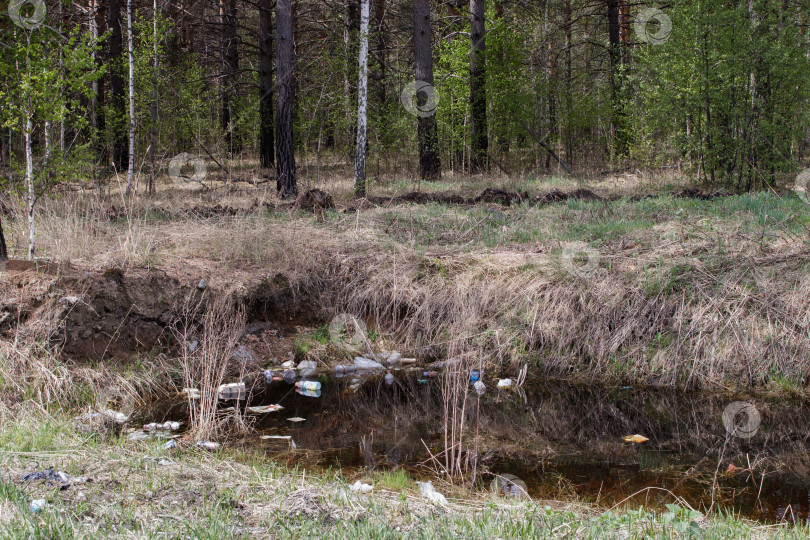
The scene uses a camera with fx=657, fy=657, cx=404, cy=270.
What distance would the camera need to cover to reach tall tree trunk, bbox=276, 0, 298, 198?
38.5 ft

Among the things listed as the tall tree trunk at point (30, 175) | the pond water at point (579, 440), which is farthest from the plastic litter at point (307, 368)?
the tall tree trunk at point (30, 175)

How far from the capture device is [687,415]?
211 inches

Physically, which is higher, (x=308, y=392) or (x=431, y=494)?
(x=431, y=494)

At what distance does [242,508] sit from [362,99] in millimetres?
9151

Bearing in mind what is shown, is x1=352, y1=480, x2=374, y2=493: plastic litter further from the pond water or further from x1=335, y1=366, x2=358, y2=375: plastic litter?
x1=335, y1=366, x2=358, y2=375: plastic litter

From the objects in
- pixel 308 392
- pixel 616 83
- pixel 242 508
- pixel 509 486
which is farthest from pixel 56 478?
pixel 616 83

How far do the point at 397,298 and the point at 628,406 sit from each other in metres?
2.57

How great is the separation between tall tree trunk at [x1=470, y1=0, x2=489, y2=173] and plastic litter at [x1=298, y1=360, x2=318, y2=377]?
9742mm

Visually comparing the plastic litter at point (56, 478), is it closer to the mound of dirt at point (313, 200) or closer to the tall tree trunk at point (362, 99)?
the mound of dirt at point (313, 200)

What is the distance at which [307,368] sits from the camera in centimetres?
649

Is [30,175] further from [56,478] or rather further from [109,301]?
[56,478]

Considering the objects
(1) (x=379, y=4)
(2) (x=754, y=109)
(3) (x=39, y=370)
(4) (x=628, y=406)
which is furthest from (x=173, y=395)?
(1) (x=379, y=4)

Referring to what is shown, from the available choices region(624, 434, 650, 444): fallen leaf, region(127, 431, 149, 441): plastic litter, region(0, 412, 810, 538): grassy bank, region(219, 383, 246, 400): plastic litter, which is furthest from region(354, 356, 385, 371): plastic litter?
region(0, 412, 810, 538): grassy bank

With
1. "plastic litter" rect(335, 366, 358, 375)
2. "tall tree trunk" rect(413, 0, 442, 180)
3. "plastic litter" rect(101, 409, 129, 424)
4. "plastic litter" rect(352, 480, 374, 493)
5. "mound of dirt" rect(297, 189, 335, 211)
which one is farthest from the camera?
"tall tree trunk" rect(413, 0, 442, 180)
